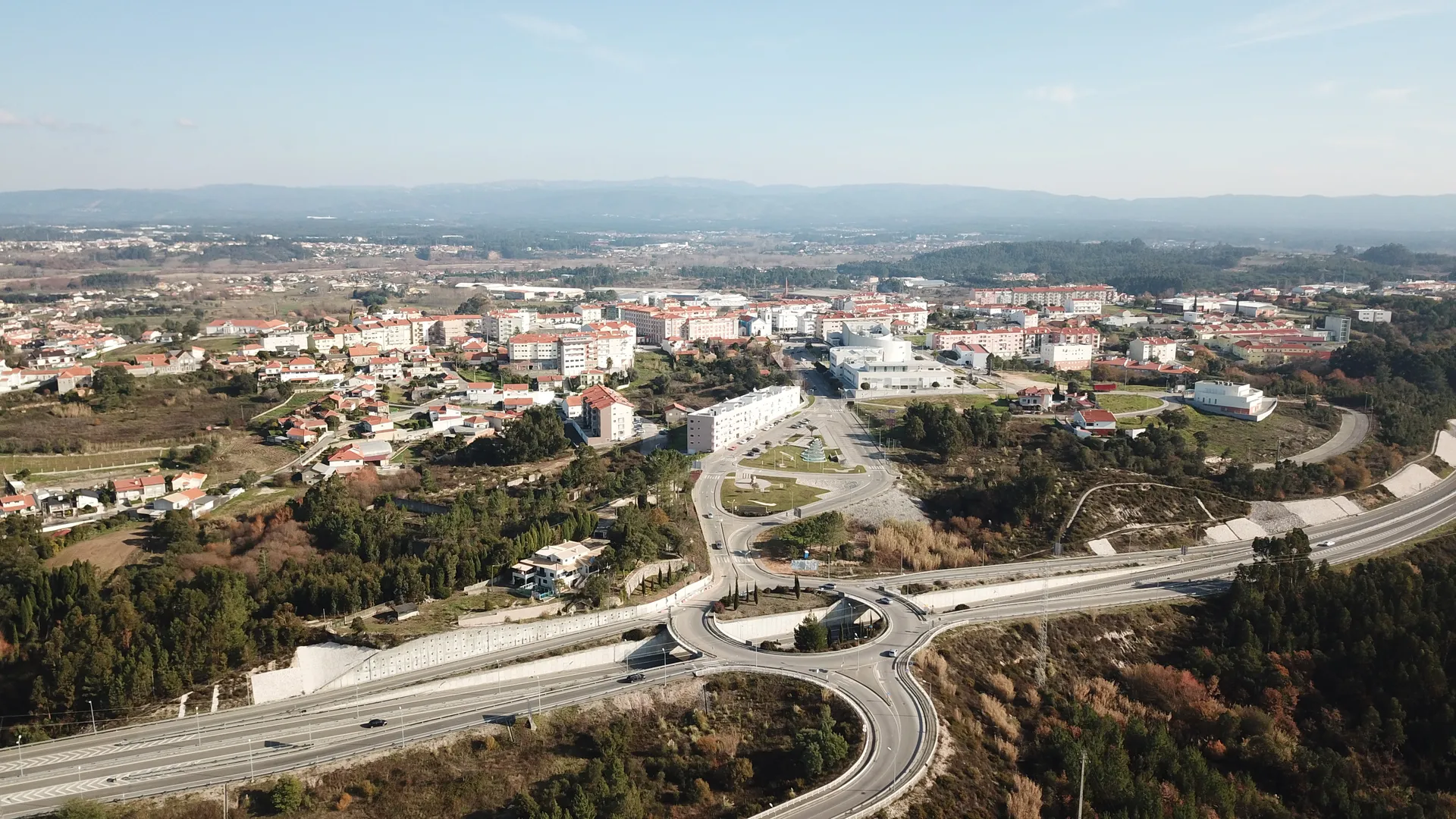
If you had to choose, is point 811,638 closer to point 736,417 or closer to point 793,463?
point 793,463

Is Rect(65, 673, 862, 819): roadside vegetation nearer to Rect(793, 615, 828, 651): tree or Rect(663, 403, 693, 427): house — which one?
Rect(793, 615, 828, 651): tree

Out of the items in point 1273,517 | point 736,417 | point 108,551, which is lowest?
point 1273,517

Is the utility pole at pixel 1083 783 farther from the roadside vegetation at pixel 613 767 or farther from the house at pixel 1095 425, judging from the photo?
the house at pixel 1095 425

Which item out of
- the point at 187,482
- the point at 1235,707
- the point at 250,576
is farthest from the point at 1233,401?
the point at 187,482

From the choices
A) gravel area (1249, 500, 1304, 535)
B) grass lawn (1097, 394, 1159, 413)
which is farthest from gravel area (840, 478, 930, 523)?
grass lawn (1097, 394, 1159, 413)

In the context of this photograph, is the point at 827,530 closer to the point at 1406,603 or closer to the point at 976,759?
the point at 976,759

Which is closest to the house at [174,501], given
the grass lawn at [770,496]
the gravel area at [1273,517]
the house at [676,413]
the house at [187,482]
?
the house at [187,482]
